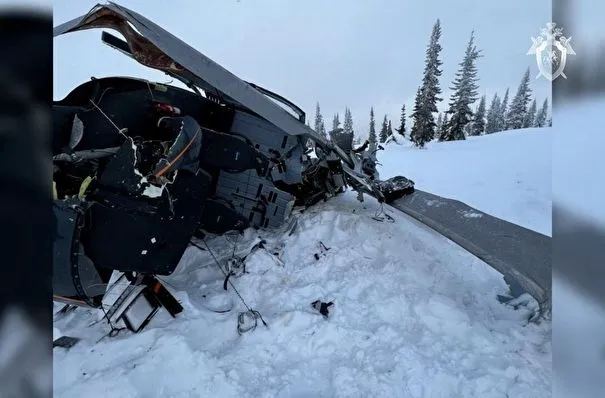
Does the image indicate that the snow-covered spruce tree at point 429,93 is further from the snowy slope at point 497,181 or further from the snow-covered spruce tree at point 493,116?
the snow-covered spruce tree at point 493,116

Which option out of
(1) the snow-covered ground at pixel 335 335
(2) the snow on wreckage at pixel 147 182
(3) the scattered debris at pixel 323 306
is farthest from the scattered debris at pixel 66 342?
(3) the scattered debris at pixel 323 306

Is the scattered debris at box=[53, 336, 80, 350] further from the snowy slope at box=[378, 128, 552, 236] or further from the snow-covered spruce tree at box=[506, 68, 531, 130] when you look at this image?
the snow-covered spruce tree at box=[506, 68, 531, 130]

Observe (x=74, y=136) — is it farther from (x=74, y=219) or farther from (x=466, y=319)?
(x=466, y=319)

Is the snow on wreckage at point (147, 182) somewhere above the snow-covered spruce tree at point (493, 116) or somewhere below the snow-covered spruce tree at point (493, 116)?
below

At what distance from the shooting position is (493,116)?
60312 millimetres

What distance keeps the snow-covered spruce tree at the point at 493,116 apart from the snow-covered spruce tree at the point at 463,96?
2646 cm

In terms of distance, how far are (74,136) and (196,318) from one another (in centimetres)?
226

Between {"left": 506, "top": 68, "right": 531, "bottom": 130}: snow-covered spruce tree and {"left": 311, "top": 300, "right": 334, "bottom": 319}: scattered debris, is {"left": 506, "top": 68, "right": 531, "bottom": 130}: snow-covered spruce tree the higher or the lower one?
the higher one

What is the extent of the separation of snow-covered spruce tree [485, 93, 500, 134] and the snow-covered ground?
61359 millimetres

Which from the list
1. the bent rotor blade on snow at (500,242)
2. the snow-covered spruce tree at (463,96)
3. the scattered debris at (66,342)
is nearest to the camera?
the scattered debris at (66,342)

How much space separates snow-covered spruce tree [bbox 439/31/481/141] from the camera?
3300cm

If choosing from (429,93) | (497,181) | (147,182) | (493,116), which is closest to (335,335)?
(147,182)

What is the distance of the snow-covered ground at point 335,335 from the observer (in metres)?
2.61

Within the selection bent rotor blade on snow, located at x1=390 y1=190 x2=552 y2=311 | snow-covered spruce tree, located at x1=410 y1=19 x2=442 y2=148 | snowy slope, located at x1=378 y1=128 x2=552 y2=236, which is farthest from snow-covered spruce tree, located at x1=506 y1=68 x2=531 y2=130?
bent rotor blade on snow, located at x1=390 y1=190 x2=552 y2=311
